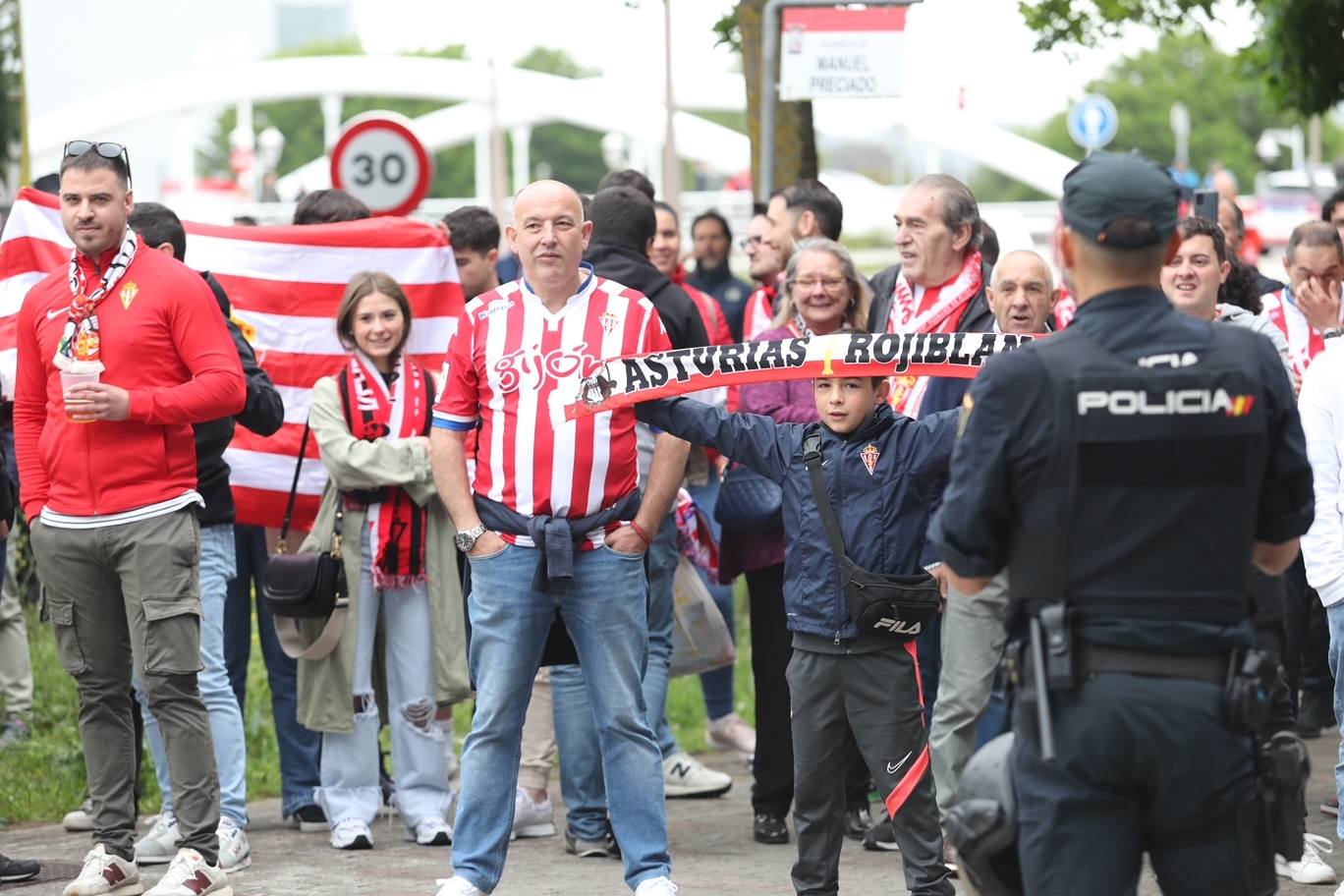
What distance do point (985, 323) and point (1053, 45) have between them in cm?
740

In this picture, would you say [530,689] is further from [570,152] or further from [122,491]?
[570,152]

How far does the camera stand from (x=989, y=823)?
409cm

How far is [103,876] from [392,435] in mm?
1956

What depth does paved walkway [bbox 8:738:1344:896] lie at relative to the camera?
22.7 feet

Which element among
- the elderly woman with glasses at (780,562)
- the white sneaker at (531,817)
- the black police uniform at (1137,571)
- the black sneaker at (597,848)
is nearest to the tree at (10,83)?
the white sneaker at (531,817)

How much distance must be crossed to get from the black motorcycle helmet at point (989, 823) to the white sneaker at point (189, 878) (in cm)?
312

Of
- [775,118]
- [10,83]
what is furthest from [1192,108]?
[775,118]

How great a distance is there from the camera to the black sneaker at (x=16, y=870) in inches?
275

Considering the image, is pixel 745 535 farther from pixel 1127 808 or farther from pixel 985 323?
pixel 1127 808

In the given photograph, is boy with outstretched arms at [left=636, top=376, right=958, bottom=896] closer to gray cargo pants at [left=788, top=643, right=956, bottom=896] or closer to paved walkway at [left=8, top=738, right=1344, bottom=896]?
gray cargo pants at [left=788, top=643, right=956, bottom=896]

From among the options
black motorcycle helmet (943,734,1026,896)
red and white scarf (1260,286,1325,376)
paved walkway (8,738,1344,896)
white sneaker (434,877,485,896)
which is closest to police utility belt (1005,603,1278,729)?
black motorcycle helmet (943,734,1026,896)

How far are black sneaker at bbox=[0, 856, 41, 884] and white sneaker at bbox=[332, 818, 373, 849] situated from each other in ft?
3.58

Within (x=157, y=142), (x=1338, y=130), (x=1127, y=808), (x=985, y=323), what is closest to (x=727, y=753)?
(x=985, y=323)

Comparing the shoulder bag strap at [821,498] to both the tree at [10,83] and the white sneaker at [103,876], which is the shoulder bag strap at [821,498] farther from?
the tree at [10,83]
